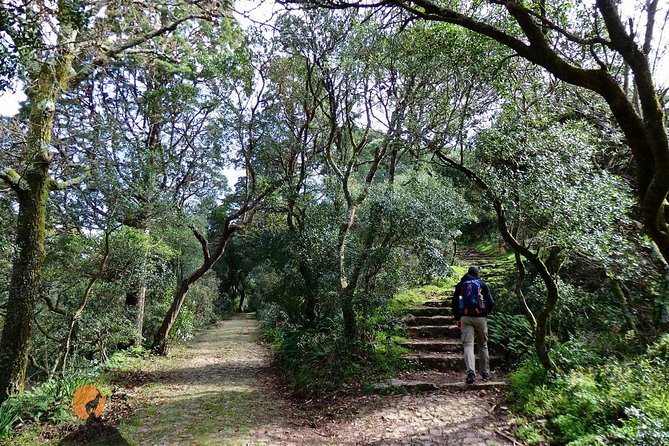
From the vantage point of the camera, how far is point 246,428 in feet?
18.9

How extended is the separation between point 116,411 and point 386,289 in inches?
243

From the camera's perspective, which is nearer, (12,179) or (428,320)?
(12,179)

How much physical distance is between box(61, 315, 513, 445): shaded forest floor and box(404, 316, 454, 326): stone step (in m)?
3.55

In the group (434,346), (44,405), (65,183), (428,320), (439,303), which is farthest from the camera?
(439,303)

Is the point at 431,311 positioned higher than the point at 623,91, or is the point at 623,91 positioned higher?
the point at 623,91

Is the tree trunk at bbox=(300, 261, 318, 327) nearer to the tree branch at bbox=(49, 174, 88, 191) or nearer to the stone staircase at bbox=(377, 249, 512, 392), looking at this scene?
the stone staircase at bbox=(377, 249, 512, 392)

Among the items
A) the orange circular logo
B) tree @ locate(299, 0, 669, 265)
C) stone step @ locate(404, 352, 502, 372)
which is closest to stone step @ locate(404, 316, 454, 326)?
stone step @ locate(404, 352, 502, 372)

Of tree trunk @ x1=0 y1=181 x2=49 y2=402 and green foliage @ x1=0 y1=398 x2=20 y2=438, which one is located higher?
tree trunk @ x1=0 y1=181 x2=49 y2=402

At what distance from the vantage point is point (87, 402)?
5930 mm

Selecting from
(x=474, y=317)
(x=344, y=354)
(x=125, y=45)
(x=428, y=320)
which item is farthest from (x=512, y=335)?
(x=125, y=45)

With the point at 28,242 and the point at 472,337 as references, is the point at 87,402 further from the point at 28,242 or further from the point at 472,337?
the point at 472,337

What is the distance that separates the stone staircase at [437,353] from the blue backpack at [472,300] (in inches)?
47.3

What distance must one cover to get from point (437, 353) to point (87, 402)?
267 inches

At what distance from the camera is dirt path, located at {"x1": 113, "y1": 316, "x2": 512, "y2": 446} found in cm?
488
